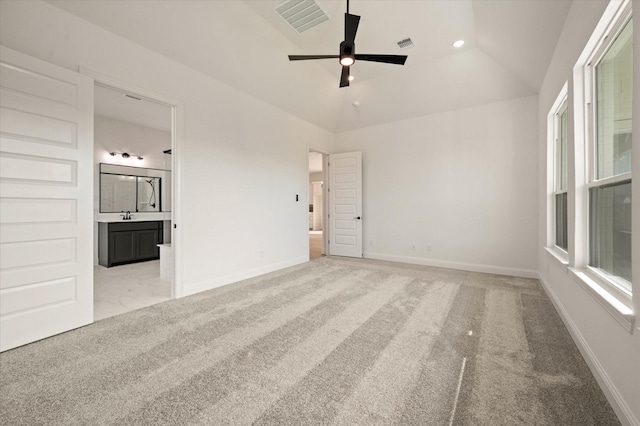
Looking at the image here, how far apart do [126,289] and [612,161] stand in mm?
5379

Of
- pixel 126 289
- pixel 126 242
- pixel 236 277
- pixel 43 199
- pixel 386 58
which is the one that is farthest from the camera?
pixel 126 242

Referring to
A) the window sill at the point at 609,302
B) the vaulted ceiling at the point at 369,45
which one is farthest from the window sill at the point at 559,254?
the vaulted ceiling at the point at 369,45

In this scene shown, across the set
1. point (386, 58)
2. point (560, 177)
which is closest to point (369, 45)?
point (386, 58)

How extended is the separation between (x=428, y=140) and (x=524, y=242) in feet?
8.03

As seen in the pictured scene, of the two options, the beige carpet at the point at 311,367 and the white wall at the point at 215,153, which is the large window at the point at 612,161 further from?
the white wall at the point at 215,153

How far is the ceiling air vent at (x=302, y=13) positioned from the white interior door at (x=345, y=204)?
3003mm

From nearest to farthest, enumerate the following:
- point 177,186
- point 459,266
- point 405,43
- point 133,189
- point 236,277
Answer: point 177,186
point 405,43
point 236,277
point 459,266
point 133,189

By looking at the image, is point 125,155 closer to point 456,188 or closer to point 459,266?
point 456,188

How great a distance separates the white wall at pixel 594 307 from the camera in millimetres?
1336

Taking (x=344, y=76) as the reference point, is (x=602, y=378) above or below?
below

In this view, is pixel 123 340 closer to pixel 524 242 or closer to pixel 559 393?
pixel 559 393

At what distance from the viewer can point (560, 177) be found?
3.35 metres

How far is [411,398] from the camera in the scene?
1.62 meters

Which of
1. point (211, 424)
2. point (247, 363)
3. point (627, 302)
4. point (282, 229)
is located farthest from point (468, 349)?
point (282, 229)
